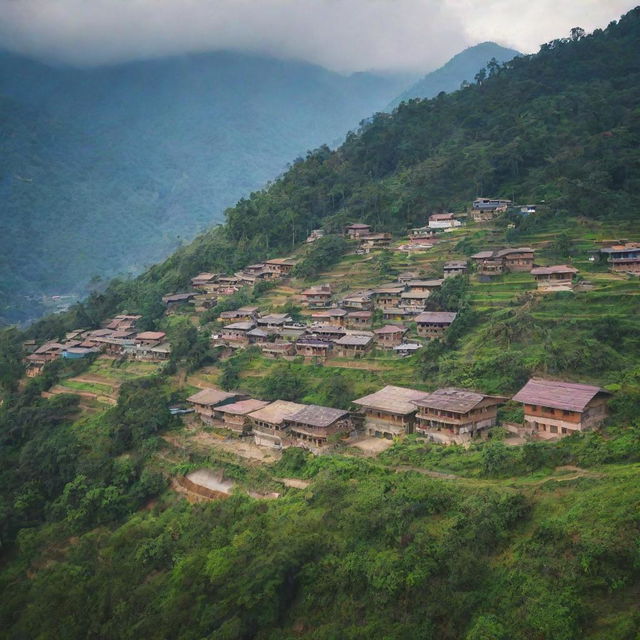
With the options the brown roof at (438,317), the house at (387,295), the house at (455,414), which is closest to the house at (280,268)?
the house at (387,295)

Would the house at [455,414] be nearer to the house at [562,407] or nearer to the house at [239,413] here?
the house at [562,407]

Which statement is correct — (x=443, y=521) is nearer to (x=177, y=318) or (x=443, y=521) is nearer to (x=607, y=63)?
(x=177, y=318)

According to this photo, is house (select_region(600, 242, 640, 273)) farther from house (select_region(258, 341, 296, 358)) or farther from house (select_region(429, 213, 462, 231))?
house (select_region(258, 341, 296, 358))

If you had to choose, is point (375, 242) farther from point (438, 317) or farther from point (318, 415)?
point (318, 415)

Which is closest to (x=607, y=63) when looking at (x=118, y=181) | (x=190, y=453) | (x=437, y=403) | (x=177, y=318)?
(x=177, y=318)

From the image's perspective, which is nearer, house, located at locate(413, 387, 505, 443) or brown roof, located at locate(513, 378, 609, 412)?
brown roof, located at locate(513, 378, 609, 412)

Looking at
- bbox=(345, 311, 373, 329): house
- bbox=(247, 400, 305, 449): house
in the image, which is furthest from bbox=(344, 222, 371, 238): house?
bbox=(247, 400, 305, 449): house

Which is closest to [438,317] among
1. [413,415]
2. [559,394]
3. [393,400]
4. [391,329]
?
[391,329]
